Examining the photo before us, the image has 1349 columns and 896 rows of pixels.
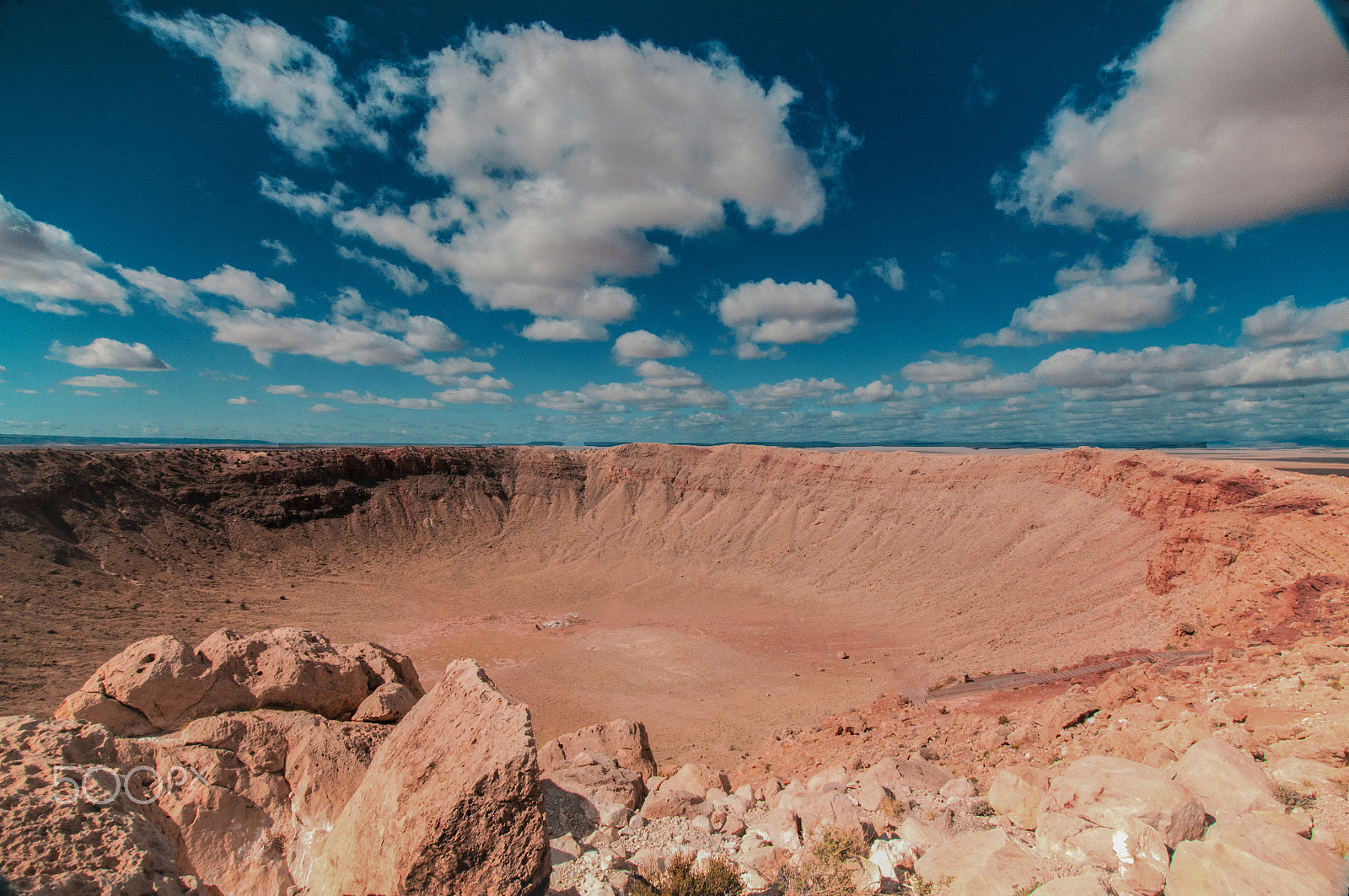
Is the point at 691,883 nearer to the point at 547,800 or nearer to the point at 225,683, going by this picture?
the point at 547,800

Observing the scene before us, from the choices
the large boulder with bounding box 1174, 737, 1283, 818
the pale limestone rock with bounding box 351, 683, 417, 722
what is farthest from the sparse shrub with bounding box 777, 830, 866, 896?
the pale limestone rock with bounding box 351, 683, 417, 722

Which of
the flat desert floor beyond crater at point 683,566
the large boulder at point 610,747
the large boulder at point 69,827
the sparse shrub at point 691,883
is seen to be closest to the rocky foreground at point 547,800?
the large boulder at point 69,827

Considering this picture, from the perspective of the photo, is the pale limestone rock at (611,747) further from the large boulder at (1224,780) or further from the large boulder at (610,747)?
the large boulder at (1224,780)

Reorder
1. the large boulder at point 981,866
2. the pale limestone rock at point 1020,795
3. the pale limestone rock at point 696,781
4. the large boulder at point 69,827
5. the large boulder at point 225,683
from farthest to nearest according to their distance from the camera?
1. the pale limestone rock at point 696,781
2. the large boulder at point 225,683
3. the pale limestone rock at point 1020,795
4. the large boulder at point 981,866
5. the large boulder at point 69,827

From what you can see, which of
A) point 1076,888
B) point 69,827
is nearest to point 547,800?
point 69,827

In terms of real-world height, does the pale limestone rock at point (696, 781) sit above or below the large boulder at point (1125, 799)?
below

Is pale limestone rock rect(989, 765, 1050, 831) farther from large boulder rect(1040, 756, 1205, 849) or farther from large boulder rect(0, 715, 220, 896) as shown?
large boulder rect(0, 715, 220, 896)

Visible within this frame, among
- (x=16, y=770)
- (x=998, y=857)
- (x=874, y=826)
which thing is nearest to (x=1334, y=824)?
(x=998, y=857)

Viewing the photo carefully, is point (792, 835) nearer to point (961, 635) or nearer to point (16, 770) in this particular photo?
point (16, 770)
